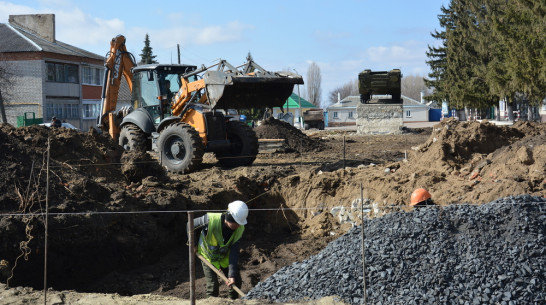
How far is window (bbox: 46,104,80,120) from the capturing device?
42.4 metres

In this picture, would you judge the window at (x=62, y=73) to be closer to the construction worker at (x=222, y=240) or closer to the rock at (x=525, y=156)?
the rock at (x=525, y=156)

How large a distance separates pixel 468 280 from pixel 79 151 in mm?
8815

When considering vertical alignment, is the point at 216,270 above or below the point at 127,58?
below

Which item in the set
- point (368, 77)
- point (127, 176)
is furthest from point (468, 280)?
point (368, 77)

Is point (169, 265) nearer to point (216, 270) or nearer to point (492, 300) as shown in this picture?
point (216, 270)

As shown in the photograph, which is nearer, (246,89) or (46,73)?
(246,89)

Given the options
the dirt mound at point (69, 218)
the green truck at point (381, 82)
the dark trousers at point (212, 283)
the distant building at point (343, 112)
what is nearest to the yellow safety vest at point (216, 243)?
the dark trousers at point (212, 283)

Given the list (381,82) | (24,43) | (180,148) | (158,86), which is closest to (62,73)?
(24,43)

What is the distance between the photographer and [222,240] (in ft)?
23.8

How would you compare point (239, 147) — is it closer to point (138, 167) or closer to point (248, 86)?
point (248, 86)

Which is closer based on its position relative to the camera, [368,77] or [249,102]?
[249,102]

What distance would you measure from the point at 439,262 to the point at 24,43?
3950cm

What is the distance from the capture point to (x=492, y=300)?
6.68 metres

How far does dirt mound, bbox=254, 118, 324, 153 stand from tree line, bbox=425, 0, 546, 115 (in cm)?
916
